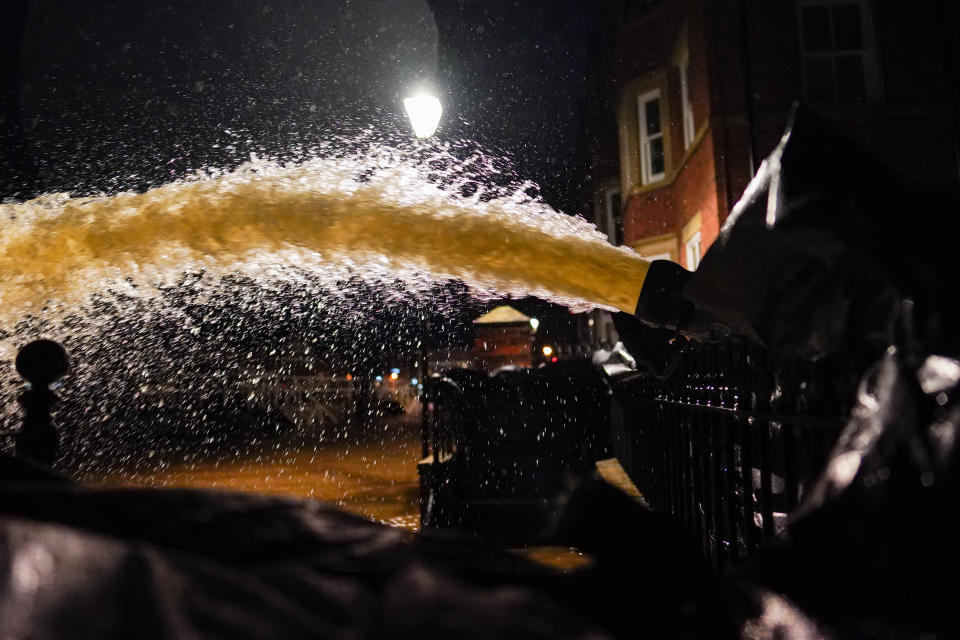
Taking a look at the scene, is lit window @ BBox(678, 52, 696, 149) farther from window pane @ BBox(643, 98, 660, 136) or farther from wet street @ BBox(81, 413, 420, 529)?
wet street @ BBox(81, 413, 420, 529)

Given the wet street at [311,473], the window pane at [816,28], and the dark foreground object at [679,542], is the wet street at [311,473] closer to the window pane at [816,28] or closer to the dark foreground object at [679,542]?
the dark foreground object at [679,542]

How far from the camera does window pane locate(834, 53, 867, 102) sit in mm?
12016

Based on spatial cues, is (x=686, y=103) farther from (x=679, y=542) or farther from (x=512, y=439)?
(x=679, y=542)

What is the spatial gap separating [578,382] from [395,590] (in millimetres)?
8210

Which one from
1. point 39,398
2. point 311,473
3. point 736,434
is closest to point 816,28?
point 736,434

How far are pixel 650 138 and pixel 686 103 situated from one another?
7.30 ft

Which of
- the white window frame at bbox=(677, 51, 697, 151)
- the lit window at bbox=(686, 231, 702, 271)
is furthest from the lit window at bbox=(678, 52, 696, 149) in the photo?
the lit window at bbox=(686, 231, 702, 271)

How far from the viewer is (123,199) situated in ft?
9.66

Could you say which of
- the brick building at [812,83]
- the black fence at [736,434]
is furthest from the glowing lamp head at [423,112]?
the brick building at [812,83]

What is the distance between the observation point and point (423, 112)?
7.64 m

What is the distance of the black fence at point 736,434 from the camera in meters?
1.76

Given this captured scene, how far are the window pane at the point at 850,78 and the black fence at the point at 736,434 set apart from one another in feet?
33.1

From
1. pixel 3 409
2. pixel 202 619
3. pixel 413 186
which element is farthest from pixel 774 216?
pixel 3 409

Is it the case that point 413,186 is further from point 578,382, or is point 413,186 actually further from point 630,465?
point 578,382
